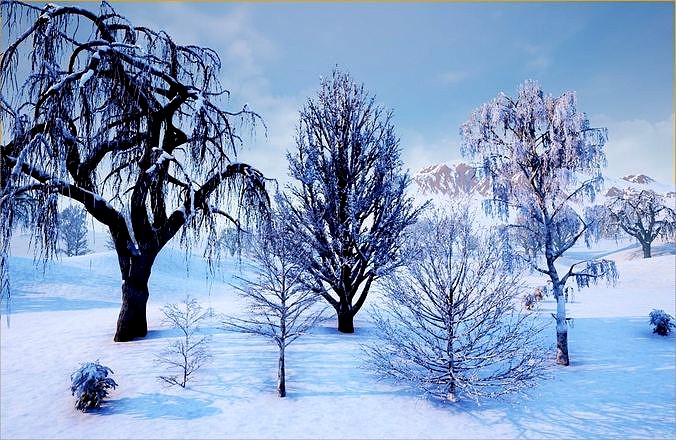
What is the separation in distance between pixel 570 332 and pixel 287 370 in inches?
469

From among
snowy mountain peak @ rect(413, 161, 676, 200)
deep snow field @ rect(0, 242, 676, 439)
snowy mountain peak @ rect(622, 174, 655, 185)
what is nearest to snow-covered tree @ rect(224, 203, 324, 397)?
deep snow field @ rect(0, 242, 676, 439)

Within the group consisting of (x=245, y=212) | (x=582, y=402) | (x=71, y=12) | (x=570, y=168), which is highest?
(x=71, y=12)

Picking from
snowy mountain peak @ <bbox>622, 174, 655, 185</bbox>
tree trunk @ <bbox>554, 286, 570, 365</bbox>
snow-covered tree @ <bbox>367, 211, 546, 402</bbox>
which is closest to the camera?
snow-covered tree @ <bbox>367, 211, 546, 402</bbox>

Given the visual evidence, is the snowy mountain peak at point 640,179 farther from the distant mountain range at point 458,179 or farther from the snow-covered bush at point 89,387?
the snow-covered bush at point 89,387

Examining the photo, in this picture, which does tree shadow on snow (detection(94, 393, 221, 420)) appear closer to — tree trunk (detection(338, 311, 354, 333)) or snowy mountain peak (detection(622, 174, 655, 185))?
tree trunk (detection(338, 311, 354, 333))

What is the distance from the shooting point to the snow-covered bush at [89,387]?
651 centimetres

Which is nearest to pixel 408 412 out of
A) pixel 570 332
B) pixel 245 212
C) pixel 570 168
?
pixel 245 212

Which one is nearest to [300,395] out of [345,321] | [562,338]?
[345,321]

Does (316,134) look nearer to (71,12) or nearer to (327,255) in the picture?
(327,255)

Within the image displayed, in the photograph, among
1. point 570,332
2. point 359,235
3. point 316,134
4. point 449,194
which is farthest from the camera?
point 570,332

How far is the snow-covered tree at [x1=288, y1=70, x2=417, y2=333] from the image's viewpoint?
11992mm

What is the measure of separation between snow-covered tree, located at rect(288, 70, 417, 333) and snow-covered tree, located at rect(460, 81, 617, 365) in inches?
128

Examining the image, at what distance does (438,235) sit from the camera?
7676 millimetres

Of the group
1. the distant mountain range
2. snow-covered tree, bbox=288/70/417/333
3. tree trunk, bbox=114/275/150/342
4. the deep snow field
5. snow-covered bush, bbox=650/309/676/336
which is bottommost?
the deep snow field
